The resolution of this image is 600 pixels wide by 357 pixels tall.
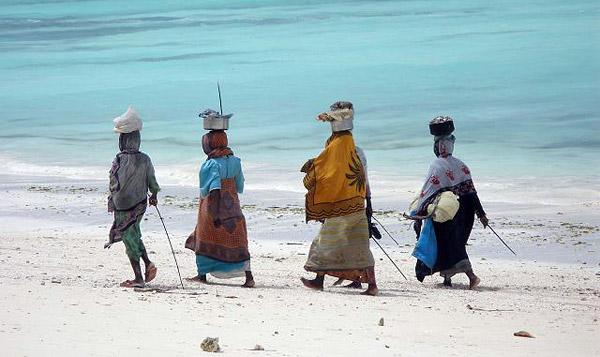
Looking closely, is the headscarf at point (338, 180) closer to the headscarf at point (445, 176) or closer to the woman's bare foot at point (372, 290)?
the woman's bare foot at point (372, 290)

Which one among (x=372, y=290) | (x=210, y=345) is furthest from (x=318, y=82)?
(x=210, y=345)

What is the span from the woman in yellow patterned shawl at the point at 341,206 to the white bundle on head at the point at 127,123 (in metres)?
1.21

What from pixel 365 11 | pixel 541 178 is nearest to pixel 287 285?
pixel 541 178

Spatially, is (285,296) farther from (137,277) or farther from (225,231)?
(137,277)

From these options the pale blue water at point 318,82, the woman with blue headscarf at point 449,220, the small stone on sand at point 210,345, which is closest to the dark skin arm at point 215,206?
the woman with blue headscarf at point 449,220

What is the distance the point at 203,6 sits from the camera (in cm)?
9144

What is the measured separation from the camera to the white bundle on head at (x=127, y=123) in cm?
941

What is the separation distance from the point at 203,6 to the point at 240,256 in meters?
82.7

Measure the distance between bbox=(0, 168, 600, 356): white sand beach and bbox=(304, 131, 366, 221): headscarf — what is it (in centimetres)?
61

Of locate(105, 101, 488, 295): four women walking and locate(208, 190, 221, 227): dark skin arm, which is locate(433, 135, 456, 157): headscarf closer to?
locate(105, 101, 488, 295): four women walking

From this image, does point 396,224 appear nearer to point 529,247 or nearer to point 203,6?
point 529,247

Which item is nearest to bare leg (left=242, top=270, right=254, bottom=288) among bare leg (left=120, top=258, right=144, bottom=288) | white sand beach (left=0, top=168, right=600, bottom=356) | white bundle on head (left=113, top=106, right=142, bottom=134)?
white sand beach (left=0, top=168, right=600, bottom=356)

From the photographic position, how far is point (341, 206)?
9.53 m

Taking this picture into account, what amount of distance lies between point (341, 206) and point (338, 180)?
0.61 ft
